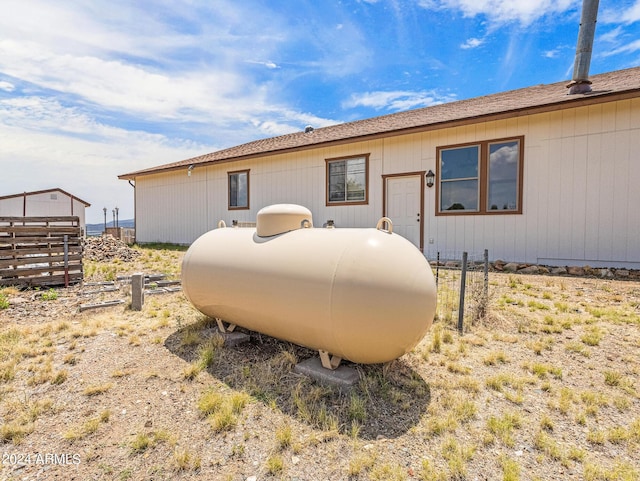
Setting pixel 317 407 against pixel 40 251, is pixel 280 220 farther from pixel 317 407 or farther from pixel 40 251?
pixel 40 251

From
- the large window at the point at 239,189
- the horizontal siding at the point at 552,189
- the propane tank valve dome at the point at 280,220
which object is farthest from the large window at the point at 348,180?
the propane tank valve dome at the point at 280,220

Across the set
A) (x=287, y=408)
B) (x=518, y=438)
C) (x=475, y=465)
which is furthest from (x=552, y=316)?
(x=287, y=408)

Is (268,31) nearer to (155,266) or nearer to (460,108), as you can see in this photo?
(460,108)

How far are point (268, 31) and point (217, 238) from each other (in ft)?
20.8

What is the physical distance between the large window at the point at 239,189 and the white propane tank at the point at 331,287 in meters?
10.9

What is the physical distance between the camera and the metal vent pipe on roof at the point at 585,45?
8.53 metres

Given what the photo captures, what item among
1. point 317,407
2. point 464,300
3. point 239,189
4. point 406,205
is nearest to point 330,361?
point 317,407

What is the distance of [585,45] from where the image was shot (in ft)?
28.4

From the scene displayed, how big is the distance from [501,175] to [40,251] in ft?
35.0

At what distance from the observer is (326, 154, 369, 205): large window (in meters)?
11.2

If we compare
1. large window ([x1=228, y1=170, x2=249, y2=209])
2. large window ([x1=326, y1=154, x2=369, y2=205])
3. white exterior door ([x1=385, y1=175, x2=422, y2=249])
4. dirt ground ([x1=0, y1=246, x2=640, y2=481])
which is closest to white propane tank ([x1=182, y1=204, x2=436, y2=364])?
dirt ground ([x1=0, y1=246, x2=640, y2=481])

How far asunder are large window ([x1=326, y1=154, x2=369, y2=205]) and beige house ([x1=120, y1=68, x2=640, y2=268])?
0.11ft

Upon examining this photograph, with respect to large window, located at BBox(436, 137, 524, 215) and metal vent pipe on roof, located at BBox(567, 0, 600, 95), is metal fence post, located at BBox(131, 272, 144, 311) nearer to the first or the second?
large window, located at BBox(436, 137, 524, 215)

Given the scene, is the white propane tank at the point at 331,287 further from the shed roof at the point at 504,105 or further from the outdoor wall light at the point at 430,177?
the shed roof at the point at 504,105
